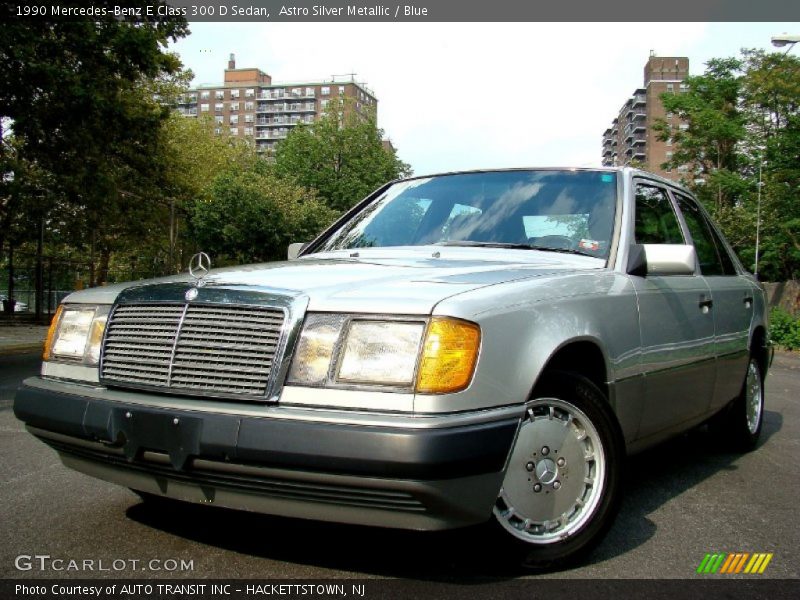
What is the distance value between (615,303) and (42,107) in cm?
1595

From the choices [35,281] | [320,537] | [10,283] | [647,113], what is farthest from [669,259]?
[647,113]

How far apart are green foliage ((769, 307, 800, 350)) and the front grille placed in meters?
20.7

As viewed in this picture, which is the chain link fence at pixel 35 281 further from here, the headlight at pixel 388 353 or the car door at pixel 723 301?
the headlight at pixel 388 353

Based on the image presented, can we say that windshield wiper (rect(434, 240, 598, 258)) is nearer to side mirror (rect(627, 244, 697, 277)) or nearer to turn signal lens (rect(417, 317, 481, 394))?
side mirror (rect(627, 244, 697, 277))

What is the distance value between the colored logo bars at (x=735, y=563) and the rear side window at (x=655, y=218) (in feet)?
5.14

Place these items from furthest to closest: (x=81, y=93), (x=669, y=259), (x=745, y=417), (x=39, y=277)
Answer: (x=39, y=277), (x=81, y=93), (x=745, y=417), (x=669, y=259)

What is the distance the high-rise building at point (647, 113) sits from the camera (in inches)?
4700

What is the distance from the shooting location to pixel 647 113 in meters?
125

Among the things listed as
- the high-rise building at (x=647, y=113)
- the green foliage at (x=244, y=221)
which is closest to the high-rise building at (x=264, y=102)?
the high-rise building at (x=647, y=113)

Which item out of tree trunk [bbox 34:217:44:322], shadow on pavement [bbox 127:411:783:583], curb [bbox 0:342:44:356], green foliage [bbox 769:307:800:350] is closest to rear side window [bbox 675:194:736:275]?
shadow on pavement [bbox 127:411:783:583]

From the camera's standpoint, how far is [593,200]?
13.5 feet

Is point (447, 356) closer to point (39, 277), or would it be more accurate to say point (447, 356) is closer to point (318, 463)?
point (318, 463)

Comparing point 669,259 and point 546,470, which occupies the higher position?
point 669,259

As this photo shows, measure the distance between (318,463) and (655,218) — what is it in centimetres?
274
